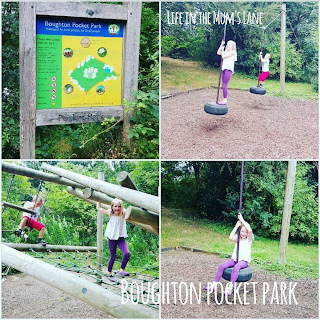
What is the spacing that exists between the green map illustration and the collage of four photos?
0.01m

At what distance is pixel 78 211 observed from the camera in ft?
25.8

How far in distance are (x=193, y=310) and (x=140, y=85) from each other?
2729 millimetres

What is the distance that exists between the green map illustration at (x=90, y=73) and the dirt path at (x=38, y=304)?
9.56ft

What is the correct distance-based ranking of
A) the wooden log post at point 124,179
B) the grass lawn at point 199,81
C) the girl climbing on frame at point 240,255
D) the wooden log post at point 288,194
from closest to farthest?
the wooden log post at point 124,179 < the girl climbing on frame at point 240,255 < the wooden log post at point 288,194 < the grass lawn at point 199,81

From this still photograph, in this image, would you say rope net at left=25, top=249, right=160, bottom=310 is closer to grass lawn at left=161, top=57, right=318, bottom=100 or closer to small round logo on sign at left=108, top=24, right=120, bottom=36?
small round logo on sign at left=108, top=24, right=120, bottom=36

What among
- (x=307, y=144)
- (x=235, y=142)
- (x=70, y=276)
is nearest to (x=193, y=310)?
(x=70, y=276)

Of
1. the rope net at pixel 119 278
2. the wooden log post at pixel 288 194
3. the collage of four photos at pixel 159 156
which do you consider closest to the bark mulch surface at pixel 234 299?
the collage of four photos at pixel 159 156

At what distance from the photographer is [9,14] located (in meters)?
5.39

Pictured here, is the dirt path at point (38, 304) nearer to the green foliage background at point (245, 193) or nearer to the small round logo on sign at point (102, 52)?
Result: the green foliage background at point (245, 193)

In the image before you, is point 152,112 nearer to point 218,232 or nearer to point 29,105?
point 29,105

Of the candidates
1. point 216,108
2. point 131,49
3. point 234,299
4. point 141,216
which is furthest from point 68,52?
point 234,299

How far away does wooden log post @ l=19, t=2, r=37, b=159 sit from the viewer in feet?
12.6

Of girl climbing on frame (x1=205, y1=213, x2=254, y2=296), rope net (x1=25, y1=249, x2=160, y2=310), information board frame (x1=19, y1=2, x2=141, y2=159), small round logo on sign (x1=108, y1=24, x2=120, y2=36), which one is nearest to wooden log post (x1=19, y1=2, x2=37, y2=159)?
information board frame (x1=19, y1=2, x2=141, y2=159)

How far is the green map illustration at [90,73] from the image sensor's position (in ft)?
13.9
